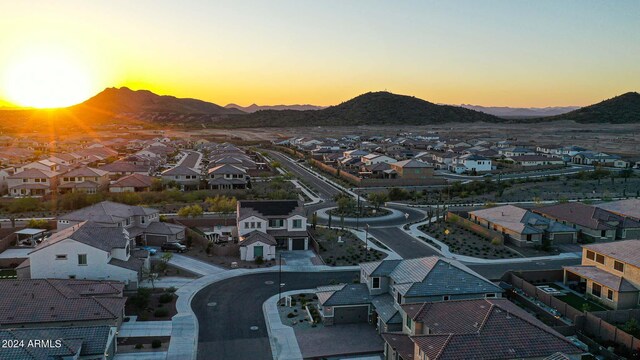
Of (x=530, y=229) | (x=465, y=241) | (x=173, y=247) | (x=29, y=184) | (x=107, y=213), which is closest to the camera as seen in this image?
(x=173, y=247)

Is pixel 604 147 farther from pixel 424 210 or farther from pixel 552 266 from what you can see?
pixel 552 266

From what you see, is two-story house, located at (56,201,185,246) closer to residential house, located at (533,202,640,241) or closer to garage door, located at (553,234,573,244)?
garage door, located at (553,234,573,244)

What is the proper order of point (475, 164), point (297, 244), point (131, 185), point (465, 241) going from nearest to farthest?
point (297, 244) < point (465, 241) < point (131, 185) < point (475, 164)

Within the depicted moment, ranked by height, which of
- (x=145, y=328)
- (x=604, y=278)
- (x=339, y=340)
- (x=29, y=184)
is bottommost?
(x=339, y=340)

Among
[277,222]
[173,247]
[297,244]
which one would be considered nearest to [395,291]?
[297,244]

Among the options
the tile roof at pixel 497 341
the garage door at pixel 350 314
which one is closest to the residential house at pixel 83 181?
the garage door at pixel 350 314

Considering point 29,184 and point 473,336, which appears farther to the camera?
point 29,184

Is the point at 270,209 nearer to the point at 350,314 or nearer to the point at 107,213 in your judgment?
the point at 107,213
